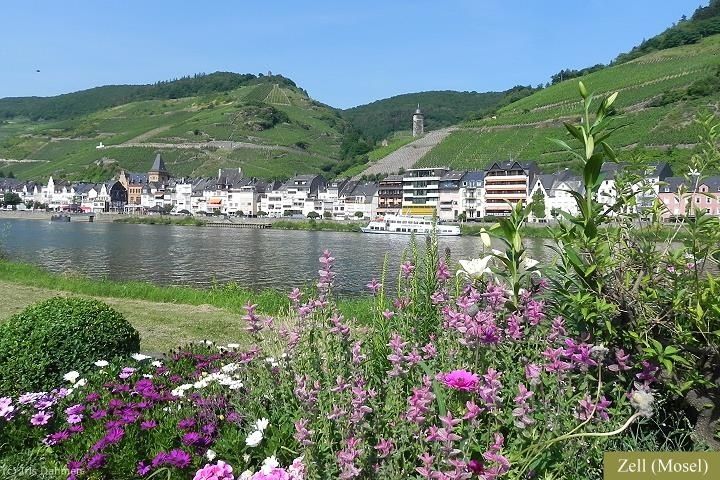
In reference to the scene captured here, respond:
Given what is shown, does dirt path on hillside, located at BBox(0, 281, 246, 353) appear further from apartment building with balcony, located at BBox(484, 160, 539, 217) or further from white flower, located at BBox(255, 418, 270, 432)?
apartment building with balcony, located at BBox(484, 160, 539, 217)

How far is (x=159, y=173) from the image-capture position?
159375mm

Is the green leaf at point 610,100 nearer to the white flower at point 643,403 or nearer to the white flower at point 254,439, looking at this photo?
the white flower at point 643,403

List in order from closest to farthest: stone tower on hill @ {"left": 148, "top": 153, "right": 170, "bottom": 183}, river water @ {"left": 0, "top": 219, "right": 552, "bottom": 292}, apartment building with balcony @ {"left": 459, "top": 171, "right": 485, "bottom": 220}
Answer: river water @ {"left": 0, "top": 219, "right": 552, "bottom": 292}, apartment building with balcony @ {"left": 459, "top": 171, "right": 485, "bottom": 220}, stone tower on hill @ {"left": 148, "top": 153, "right": 170, "bottom": 183}

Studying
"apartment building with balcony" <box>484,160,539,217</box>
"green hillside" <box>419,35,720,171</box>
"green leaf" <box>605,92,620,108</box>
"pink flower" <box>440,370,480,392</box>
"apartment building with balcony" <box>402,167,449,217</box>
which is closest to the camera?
"pink flower" <box>440,370,480,392</box>

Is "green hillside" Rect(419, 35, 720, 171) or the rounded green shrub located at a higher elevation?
"green hillside" Rect(419, 35, 720, 171)

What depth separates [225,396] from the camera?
4.73m

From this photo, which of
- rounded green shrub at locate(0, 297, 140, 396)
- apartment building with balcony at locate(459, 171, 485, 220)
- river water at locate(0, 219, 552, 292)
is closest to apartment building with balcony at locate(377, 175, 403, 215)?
apartment building with balcony at locate(459, 171, 485, 220)

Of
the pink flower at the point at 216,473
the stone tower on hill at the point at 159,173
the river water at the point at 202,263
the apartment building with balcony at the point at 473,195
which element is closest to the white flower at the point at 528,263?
the pink flower at the point at 216,473

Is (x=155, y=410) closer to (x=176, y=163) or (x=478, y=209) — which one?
(x=478, y=209)

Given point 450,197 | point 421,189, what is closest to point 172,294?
point 450,197

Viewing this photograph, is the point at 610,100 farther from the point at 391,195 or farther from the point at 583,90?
the point at 391,195

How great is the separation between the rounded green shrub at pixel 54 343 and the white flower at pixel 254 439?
143 inches

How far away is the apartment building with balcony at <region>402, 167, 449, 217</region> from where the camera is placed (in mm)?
106812

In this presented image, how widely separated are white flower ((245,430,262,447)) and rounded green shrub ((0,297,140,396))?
11.9 feet
